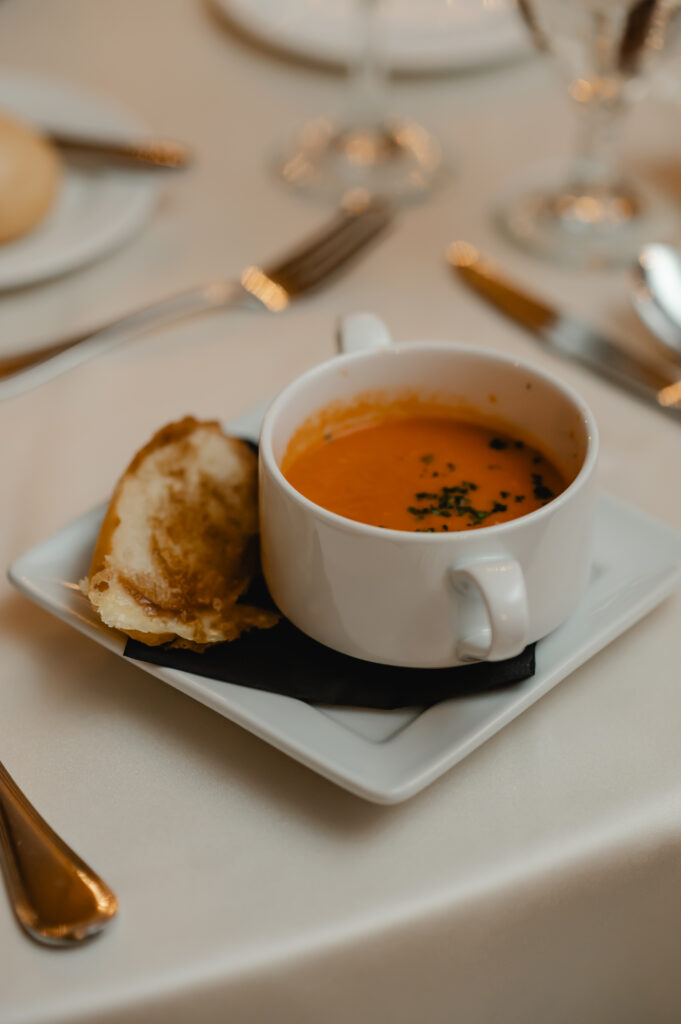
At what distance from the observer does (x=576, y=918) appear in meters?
0.58

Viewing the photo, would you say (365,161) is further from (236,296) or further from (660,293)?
(660,293)

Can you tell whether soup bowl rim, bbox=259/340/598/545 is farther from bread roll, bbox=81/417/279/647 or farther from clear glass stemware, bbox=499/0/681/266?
clear glass stemware, bbox=499/0/681/266

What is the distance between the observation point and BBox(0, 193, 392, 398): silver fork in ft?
3.24

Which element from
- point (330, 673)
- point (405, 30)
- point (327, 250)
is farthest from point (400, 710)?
point (405, 30)

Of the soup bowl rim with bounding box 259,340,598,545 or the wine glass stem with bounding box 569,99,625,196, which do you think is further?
the wine glass stem with bounding box 569,99,625,196

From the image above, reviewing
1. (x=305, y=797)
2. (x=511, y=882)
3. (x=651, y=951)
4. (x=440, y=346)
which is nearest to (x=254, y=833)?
(x=305, y=797)

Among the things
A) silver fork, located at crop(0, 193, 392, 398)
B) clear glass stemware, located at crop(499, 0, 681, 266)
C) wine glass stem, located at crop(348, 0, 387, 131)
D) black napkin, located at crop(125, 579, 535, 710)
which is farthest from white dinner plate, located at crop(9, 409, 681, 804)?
wine glass stem, located at crop(348, 0, 387, 131)

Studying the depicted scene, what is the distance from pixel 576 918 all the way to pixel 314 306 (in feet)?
2.27

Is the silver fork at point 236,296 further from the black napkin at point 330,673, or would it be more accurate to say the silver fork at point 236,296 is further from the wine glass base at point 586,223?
the black napkin at point 330,673

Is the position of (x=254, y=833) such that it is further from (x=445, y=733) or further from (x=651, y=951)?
(x=651, y=951)

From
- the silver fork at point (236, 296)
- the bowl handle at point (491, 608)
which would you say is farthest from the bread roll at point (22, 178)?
the bowl handle at point (491, 608)

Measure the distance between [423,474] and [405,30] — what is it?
1.01 meters

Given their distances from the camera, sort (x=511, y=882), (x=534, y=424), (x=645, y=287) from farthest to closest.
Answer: (x=645, y=287), (x=534, y=424), (x=511, y=882)

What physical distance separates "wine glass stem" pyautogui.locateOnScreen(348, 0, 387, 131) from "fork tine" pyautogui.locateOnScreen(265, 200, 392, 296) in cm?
21
